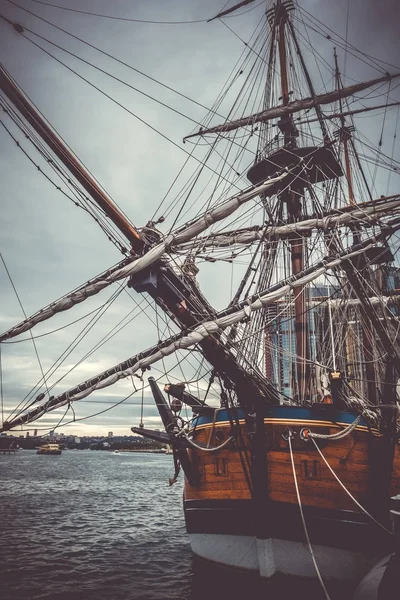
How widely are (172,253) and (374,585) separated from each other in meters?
7.83

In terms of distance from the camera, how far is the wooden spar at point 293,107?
17766 mm

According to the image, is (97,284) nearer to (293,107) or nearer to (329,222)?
Result: (329,222)

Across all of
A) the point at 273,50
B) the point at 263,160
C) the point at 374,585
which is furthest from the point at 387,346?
the point at 273,50

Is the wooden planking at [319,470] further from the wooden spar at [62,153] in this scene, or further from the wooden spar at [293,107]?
the wooden spar at [293,107]

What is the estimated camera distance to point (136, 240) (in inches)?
361

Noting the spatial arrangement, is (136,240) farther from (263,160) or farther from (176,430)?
(263,160)

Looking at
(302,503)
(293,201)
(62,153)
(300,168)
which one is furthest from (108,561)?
(300,168)

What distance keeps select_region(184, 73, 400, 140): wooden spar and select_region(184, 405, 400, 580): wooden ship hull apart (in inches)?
537

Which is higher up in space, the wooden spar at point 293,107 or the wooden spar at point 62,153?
the wooden spar at point 293,107

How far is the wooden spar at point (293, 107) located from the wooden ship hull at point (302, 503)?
44.8 feet

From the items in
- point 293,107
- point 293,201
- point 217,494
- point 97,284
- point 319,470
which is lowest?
point 217,494

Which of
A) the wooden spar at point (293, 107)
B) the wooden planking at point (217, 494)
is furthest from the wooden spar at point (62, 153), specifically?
the wooden spar at point (293, 107)

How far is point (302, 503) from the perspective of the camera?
869 cm

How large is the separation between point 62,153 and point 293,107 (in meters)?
13.8
